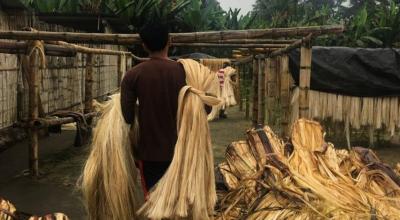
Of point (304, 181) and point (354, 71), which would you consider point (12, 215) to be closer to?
point (304, 181)

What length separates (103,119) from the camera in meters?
3.55

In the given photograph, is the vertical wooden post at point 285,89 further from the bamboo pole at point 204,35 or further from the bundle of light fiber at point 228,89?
the bundle of light fiber at point 228,89

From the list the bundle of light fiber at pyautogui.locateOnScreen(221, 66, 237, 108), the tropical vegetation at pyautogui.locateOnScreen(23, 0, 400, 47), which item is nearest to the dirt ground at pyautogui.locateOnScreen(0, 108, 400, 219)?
the bundle of light fiber at pyautogui.locateOnScreen(221, 66, 237, 108)

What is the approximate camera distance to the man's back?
10.3 ft

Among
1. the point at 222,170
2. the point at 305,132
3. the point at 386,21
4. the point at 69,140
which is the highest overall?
the point at 386,21

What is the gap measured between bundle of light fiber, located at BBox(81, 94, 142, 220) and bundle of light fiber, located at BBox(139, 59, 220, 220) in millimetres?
268

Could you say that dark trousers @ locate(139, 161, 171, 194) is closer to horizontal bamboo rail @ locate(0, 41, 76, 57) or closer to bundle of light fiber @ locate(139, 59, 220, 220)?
bundle of light fiber @ locate(139, 59, 220, 220)

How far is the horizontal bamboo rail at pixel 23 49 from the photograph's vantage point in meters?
6.10

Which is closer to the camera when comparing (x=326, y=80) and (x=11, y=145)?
(x=11, y=145)

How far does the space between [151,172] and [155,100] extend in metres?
0.49

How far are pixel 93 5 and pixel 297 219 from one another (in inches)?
586

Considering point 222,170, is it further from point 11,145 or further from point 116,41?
point 11,145

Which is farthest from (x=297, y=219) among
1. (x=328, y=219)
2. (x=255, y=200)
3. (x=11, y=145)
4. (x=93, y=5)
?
(x=93, y=5)

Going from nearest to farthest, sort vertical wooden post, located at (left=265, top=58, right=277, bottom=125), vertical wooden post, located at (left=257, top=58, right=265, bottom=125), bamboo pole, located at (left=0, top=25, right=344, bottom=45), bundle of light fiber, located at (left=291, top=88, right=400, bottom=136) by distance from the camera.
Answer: bamboo pole, located at (left=0, top=25, right=344, bottom=45), bundle of light fiber, located at (left=291, top=88, right=400, bottom=136), vertical wooden post, located at (left=265, top=58, right=277, bottom=125), vertical wooden post, located at (left=257, top=58, right=265, bottom=125)
